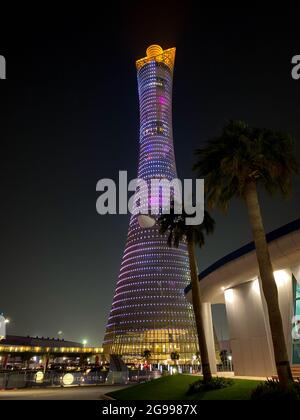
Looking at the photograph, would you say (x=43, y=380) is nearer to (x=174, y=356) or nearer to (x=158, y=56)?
(x=174, y=356)

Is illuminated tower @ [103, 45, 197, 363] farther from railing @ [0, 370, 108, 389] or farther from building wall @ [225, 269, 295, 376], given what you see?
building wall @ [225, 269, 295, 376]

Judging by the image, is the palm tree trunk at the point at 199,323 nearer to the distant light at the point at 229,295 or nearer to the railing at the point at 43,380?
the distant light at the point at 229,295

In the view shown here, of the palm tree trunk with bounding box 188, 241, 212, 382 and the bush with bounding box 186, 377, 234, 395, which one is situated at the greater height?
the palm tree trunk with bounding box 188, 241, 212, 382

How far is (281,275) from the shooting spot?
29.8 m

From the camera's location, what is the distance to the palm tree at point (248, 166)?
21.7 metres

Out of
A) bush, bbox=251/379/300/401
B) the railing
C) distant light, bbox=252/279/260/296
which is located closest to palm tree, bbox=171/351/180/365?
the railing

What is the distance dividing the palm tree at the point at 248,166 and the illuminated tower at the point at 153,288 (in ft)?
314

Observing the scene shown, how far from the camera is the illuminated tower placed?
116 metres

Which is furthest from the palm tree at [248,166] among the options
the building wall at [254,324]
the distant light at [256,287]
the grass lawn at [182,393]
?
the distant light at [256,287]

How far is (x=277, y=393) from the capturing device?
1577 cm

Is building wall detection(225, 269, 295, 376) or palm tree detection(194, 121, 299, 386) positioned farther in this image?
building wall detection(225, 269, 295, 376)

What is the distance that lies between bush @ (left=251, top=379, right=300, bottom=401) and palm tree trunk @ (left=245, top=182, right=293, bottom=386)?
1.47 ft
